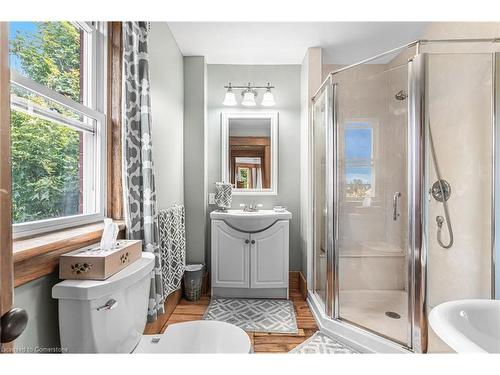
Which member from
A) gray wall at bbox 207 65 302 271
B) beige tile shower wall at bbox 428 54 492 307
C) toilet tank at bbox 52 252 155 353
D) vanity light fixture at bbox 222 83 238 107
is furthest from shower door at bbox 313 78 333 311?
toilet tank at bbox 52 252 155 353

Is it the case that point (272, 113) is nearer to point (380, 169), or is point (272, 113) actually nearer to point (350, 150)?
point (350, 150)

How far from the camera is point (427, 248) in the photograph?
4.41 feet

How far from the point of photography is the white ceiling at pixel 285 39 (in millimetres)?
1987

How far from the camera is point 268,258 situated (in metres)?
2.21

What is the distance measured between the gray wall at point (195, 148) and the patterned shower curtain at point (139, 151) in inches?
42.6

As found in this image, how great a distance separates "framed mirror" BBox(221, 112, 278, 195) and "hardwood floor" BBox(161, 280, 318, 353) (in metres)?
1.10

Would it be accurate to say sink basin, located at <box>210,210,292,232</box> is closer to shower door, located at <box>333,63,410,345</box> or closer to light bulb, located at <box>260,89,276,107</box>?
shower door, located at <box>333,63,410,345</box>

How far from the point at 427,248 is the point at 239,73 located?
7.71 feet

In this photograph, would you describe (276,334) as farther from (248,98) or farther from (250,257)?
(248,98)

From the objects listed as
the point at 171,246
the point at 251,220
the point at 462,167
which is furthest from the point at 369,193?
the point at 171,246

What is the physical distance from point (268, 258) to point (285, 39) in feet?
6.54

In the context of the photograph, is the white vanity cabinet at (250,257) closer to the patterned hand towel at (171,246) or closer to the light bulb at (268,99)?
the patterned hand towel at (171,246)

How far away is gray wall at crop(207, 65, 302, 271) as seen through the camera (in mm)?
2660
